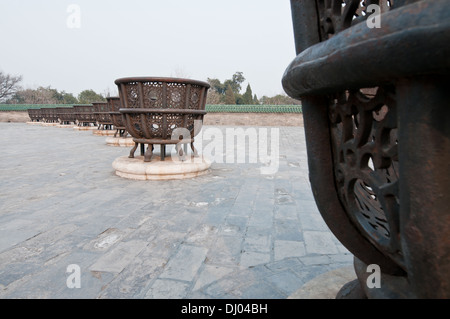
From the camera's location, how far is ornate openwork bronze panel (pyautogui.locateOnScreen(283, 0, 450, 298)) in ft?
1.63

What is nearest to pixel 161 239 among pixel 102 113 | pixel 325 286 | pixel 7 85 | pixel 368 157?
pixel 325 286

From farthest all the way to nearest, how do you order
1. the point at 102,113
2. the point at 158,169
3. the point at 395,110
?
the point at 102,113, the point at 158,169, the point at 395,110

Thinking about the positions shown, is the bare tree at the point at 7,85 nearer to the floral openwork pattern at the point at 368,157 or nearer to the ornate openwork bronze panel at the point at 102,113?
the ornate openwork bronze panel at the point at 102,113

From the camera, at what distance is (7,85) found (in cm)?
4141

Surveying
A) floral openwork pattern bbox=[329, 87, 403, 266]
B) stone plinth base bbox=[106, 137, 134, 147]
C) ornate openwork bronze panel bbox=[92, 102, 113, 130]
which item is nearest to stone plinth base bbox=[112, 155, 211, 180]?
floral openwork pattern bbox=[329, 87, 403, 266]

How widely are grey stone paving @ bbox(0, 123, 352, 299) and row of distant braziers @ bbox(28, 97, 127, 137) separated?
4.71m

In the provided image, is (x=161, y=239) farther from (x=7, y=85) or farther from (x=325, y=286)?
(x=7, y=85)

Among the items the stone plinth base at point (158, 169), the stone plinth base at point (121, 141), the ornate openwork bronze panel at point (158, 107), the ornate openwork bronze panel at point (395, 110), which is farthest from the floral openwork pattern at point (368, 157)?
the stone plinth base at point (121, 141)

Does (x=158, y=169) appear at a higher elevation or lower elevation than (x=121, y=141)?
lower

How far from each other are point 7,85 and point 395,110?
52.6 m

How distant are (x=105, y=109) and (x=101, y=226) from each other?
34.9 feet

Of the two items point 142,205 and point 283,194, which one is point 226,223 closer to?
point 142,205

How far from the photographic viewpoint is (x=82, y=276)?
1630 millimetres

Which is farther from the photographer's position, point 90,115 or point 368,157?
point 90,115
